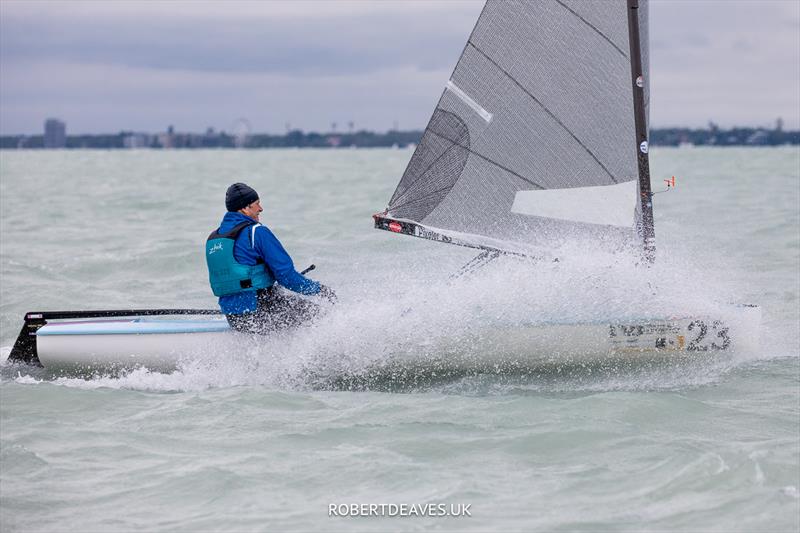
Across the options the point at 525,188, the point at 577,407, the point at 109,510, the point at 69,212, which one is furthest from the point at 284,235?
the point at 109,510

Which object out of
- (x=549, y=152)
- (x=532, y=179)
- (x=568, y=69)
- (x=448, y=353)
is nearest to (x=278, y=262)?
(x=448, y=353)

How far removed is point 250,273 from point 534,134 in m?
2.26

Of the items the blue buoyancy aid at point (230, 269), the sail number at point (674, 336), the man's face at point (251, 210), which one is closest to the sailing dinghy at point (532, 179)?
the sail number at point (674, 336)

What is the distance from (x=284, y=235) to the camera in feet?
58.4

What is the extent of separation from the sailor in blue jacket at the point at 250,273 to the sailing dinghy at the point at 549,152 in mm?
850

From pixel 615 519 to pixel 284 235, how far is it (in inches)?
526

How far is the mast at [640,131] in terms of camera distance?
24.5 feet

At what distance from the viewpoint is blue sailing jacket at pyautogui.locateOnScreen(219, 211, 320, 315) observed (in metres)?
7.15

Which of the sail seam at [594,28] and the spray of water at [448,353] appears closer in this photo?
the spray of water at [448,353]

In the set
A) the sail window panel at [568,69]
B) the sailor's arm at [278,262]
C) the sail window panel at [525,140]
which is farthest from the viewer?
the sail window panel at [525,140]

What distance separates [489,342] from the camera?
7320 millimetres

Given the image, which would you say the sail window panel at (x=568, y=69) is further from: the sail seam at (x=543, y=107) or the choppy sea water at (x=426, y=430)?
the choppy sea water at (x=426, y=430)

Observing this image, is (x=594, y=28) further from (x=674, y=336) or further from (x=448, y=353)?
(x=448, y=353)

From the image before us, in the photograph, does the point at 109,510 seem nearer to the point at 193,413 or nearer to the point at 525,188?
the point at 193,413
